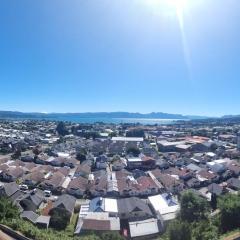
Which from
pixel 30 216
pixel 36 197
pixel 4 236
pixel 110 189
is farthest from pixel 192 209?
pixel 36 197

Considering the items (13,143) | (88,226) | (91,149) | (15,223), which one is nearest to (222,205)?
(88,226)

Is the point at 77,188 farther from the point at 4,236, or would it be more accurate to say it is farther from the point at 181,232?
the point at 4,236

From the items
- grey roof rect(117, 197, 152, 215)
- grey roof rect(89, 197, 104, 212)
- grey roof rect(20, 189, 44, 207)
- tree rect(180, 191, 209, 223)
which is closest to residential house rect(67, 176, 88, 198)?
grey roof rect(20, 189, 44, 207)

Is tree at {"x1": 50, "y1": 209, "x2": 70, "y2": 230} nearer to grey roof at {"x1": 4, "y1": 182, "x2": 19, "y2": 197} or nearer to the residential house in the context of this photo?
grey roof at {"x1": 4, "y1": 182, "x2": 19, "y2": 197}

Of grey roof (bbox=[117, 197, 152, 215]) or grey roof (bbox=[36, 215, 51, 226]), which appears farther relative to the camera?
grey roof (bbox=[117, 197, 152, 215])

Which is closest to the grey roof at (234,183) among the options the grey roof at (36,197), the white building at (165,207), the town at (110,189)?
the town at (110,189)

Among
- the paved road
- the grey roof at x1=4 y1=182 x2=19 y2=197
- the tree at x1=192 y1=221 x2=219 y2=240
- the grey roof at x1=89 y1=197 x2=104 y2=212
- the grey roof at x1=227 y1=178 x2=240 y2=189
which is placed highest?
the paved road

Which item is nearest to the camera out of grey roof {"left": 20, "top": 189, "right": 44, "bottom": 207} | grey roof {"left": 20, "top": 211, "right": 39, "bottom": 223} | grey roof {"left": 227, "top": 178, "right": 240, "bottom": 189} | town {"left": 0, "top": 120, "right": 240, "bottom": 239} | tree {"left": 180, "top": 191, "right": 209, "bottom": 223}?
tree {"left": 180, "top": 191, "right": 209, "bottom": 223}
